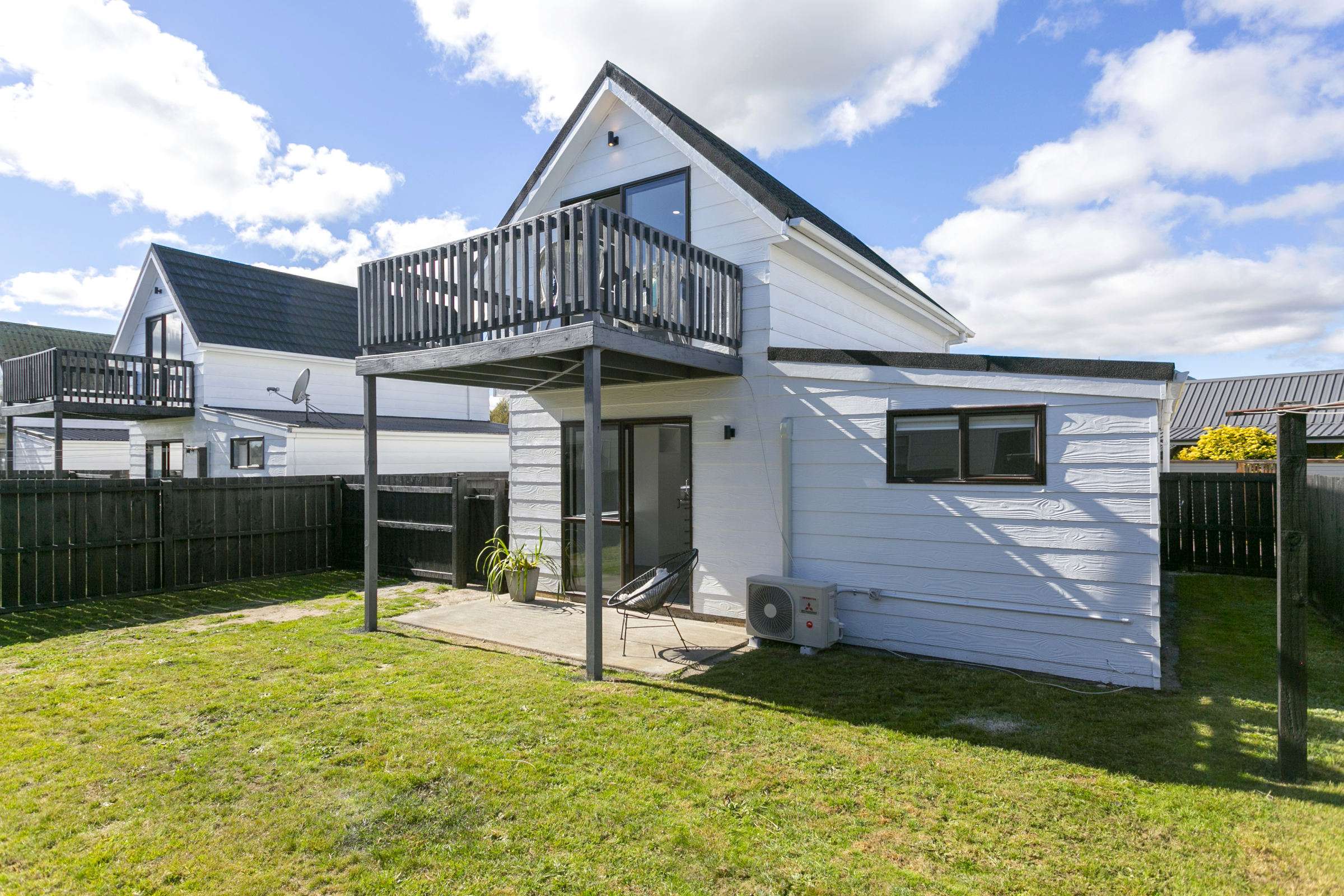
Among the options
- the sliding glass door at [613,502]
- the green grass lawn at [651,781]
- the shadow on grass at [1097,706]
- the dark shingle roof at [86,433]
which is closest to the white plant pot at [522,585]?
the sliding glass door at [613,502]

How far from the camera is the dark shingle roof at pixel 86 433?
69.4 ft

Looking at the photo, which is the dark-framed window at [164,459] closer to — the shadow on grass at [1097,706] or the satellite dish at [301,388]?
the satellite dish at [301,388]

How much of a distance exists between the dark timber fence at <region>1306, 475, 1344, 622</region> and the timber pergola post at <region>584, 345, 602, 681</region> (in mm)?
6907

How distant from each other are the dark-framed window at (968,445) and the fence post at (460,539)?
19.9 feet

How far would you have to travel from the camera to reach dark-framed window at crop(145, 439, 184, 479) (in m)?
17.4

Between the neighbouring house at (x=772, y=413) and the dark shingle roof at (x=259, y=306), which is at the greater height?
the dark shingle roof at (x=259, y=306)

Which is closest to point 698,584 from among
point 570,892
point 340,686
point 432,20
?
point 340,686

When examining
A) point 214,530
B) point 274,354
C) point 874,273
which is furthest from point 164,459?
point 874,273

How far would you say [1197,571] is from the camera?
10.6 meters

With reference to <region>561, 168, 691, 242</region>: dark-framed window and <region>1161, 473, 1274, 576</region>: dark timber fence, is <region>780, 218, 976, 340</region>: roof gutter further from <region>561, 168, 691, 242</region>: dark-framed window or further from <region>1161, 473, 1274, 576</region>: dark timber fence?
<region>1161, 473, 1274, 576</region>: dark timber fence

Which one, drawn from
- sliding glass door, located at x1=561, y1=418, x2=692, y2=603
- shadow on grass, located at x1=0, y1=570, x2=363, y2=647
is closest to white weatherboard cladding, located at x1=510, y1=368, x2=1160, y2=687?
sliding glass door, located at x1=561, y1=418, x2=692, y2=603

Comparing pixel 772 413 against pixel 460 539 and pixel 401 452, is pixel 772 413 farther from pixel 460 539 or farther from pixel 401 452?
pixel 401 452

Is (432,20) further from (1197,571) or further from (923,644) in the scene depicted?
(1197,571)

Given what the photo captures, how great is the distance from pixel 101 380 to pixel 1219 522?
22411mm
